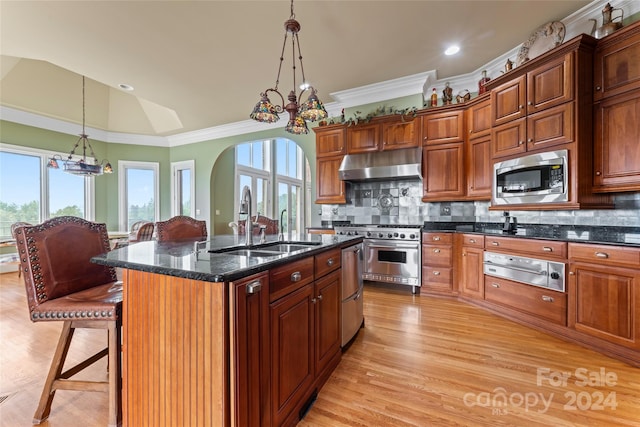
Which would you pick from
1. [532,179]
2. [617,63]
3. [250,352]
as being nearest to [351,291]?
[250,352]

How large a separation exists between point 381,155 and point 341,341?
2739 millimetres

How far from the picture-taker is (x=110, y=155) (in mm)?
6473

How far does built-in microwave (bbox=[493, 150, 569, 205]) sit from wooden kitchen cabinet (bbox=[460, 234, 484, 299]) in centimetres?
51

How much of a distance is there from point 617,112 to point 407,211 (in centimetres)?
237

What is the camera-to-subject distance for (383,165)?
3869 mm

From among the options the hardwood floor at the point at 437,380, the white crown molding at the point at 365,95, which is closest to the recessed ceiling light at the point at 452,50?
the white crown molding at the point at 365,95

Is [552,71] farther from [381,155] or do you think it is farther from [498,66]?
[381,155]

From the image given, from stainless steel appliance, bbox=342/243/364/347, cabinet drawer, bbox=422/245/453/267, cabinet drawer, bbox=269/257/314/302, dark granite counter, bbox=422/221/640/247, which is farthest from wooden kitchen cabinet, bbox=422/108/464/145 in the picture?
cabinet drawer, bbox=269/257/314/302

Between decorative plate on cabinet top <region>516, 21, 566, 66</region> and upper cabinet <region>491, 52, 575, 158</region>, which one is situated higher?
decorative plate on cabinet top <region>516, 21, 566, 66</region>

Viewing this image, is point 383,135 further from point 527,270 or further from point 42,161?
point 42,161

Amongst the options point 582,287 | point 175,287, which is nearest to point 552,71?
point 582,287

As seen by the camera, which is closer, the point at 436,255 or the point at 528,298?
the point at 528,298

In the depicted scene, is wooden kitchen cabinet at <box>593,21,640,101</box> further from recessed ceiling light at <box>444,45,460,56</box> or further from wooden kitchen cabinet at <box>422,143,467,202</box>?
wooden kitchen cabinet at <box>422,143,467,202</box>

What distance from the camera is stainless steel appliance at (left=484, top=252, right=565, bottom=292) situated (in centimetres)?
237
